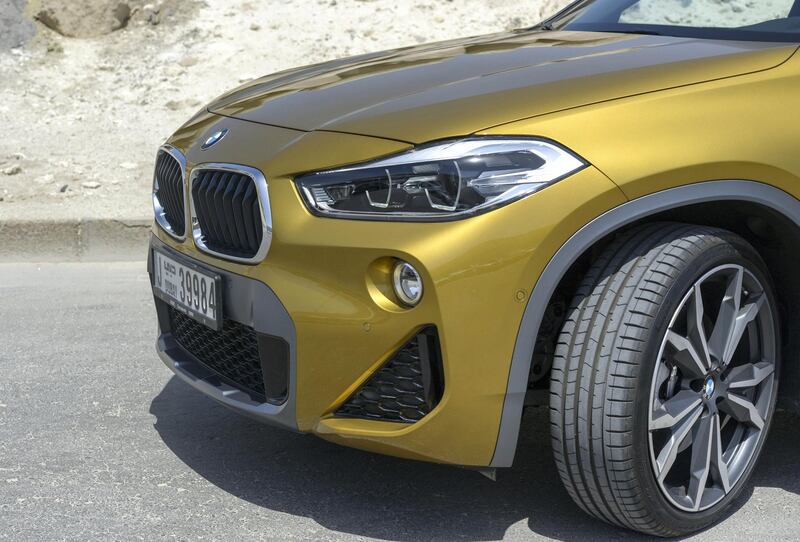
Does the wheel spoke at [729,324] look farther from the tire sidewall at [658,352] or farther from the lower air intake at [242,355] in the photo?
the lower air intake at [242,355]

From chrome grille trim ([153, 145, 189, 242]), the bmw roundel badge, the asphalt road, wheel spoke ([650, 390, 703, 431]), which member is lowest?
the asphalt road

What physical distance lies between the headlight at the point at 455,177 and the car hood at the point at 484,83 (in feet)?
0.20

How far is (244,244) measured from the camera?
2795 millimetres

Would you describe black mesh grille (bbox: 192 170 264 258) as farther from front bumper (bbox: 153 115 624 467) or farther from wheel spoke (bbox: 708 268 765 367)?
wheel spoke (bbox: 708 268 765 367)

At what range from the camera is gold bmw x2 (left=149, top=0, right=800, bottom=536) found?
98.7 inches

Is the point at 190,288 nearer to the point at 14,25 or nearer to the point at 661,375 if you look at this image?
the point at 661,375

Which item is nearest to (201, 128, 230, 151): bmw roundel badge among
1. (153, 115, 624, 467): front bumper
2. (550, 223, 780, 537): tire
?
(153, 115, 624, 467): front bumper

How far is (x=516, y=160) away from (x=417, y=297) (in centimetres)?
39

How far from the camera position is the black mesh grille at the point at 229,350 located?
113 inches

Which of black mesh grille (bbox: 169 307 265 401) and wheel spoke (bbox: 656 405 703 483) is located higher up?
black mesh grille (bbox: 169 307 265 401)

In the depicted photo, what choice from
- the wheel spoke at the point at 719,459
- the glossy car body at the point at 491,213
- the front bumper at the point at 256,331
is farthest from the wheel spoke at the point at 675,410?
the front bumper at the point at 256,331

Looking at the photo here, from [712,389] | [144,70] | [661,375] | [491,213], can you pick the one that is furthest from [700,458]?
[144,70]

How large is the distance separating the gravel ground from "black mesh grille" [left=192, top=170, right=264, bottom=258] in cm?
354

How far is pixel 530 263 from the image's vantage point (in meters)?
2.49
